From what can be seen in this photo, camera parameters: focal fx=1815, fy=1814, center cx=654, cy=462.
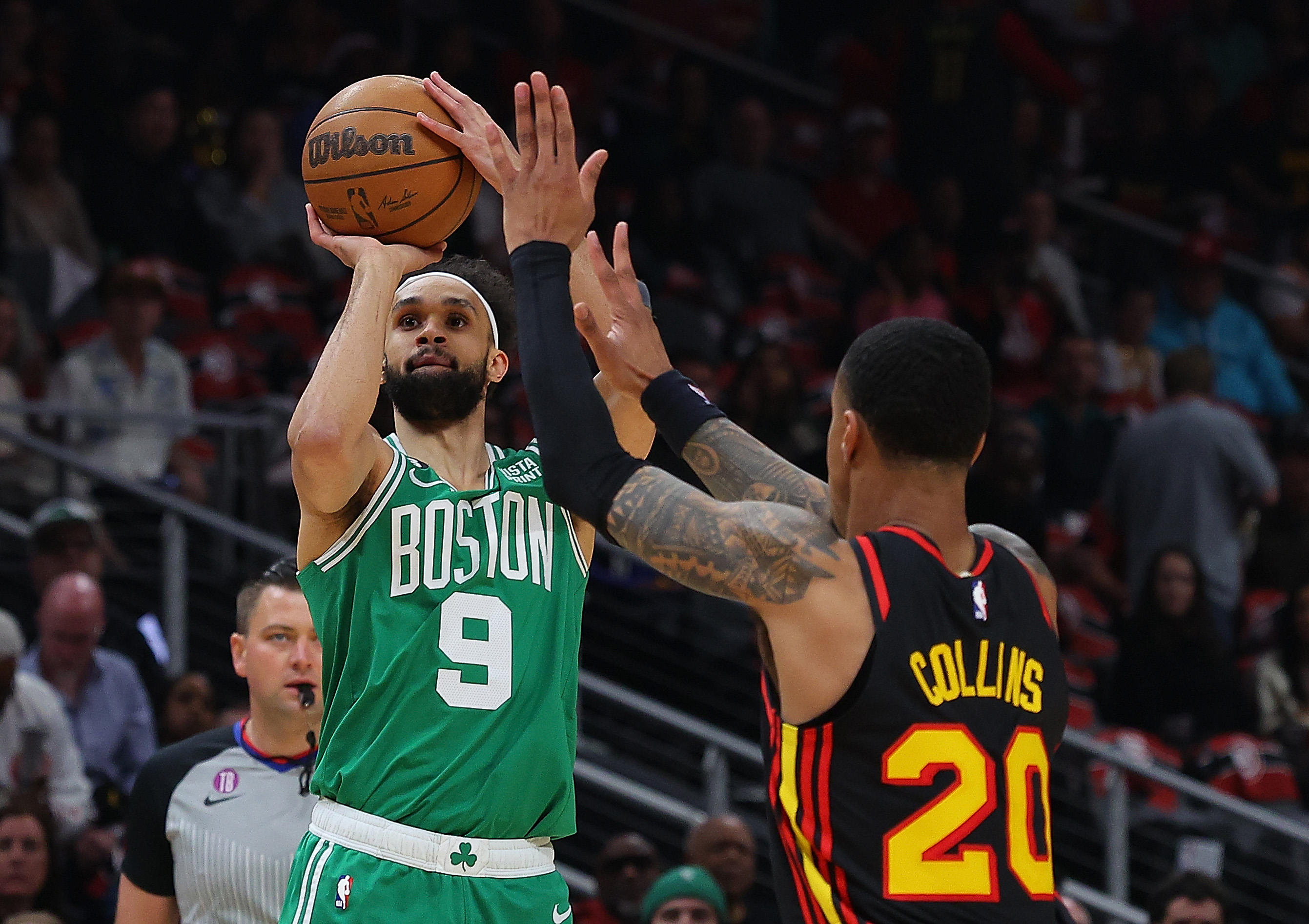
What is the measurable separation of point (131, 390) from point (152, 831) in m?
4.55

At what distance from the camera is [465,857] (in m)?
3.77

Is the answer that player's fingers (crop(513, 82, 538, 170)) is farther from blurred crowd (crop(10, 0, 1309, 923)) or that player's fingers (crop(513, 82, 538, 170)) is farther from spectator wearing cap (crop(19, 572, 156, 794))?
spectator wearing cap (crop(19, 572, 156, 794))

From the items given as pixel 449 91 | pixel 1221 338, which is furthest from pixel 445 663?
pixel 1221 338

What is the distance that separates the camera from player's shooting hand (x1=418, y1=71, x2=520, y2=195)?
3.77 metres

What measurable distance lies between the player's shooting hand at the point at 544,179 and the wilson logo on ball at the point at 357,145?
64 cm

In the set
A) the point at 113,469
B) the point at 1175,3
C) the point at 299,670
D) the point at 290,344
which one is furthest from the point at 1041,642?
the point at 1175,3

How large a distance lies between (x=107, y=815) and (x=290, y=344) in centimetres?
331

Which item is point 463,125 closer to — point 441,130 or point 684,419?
point 441,130

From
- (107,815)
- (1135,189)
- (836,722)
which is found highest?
(1135,189)

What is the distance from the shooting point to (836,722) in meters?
2.84

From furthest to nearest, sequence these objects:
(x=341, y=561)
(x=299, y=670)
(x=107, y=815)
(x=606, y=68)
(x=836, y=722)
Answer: (x=606, y=68), (x=107, y=815), (x=299, y=670), (x=341, y=561), (x=836, y=722)

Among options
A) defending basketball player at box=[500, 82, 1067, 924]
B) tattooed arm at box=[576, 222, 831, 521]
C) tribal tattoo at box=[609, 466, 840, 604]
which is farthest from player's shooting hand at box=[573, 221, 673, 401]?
tribal tattoo at box=[609, 466, 840, 604]

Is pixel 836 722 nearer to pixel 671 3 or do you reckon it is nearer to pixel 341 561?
pixel 341 561

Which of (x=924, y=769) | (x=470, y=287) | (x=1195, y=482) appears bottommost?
(x=1195, y=482)
